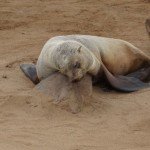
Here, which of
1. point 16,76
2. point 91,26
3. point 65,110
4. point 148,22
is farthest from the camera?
point 91,26

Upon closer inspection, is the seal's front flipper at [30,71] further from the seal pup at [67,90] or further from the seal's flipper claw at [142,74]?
the seal's flipper claw at [142,74]

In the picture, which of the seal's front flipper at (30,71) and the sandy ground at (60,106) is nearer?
the sandy ground at (60,106)

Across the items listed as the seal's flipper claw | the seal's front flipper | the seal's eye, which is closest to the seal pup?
the seal's eye

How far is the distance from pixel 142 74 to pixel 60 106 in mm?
1986

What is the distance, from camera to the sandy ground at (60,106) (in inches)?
225

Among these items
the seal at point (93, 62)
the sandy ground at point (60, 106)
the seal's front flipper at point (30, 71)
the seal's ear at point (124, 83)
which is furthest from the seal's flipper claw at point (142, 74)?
the seal's front flipper at point (30, 71)

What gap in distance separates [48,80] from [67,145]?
1.67 metres

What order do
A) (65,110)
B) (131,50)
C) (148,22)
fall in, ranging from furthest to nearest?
(148,22) < (131,50) < (65,110)

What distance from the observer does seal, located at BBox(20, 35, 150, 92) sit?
276 inches

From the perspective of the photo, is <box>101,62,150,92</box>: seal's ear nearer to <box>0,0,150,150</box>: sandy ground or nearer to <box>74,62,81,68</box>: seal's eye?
<box>0,0,150,150</box>: sandy ground

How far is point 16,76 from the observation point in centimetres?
791

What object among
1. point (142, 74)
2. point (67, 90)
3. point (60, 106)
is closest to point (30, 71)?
point (67, 90)

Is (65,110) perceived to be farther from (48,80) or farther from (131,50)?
(131,50)

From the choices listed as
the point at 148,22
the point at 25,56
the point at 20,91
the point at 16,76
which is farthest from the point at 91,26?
the point at 20,91
